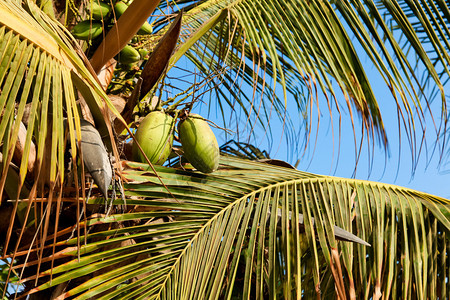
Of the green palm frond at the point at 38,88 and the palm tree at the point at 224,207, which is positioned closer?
the green palm frond at the point at 38,88

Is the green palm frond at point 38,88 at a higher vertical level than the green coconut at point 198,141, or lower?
lower

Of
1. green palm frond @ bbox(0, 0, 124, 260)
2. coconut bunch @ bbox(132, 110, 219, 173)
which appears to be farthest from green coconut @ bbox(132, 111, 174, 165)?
green palm frond @ bbox(0, 0, 124, 260)

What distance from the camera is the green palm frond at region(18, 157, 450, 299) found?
4.36ft

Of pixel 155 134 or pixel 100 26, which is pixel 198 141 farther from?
pixel 100 26

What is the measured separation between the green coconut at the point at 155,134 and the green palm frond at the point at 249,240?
0.24 feet

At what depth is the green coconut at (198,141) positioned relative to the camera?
140 cm

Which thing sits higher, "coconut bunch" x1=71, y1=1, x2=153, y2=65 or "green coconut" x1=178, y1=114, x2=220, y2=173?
"coconut bunch" x1=71, y1=1, x2=153, y2=65

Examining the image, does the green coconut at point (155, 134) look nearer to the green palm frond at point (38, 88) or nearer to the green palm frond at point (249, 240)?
the green palm frond at point (249, 240)

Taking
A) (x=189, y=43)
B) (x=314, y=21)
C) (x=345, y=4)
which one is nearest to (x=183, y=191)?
(x=189, y=43)

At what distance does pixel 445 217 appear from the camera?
1.60 meters

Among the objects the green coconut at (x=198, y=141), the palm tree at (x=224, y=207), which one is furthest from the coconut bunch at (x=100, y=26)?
the green coconut at (x=198, y=141)

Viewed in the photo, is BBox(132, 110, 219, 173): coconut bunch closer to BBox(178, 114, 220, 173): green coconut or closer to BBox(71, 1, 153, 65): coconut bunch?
BBox(178, 114, 220, 173): green coconut

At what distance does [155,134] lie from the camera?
1.39 m

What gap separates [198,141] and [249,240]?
0.31 m
